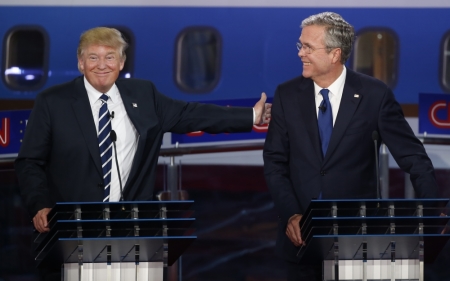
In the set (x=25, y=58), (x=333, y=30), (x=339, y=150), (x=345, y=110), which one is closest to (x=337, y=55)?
(x=333, y=30)

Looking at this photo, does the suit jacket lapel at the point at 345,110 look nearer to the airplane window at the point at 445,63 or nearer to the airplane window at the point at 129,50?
the airplane window at the point at 445,63

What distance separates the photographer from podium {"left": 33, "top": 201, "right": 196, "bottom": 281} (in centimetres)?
289

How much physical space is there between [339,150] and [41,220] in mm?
1187

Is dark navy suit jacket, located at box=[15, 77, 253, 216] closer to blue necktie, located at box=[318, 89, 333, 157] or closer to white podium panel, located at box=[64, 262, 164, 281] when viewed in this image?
white podium panel, located at box=[64, 262, 164, 281]

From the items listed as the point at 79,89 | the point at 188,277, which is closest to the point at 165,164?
the point at 188,277

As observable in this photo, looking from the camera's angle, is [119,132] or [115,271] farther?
[119,132]

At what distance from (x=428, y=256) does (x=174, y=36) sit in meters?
4.07

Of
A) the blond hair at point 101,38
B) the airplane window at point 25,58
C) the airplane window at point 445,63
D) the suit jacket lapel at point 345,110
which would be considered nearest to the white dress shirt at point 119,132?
the blond hair at point 101,38

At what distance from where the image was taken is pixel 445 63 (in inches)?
264

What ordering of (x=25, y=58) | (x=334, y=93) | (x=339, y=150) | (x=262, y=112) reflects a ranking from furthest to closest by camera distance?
(x=25, y=58) < (x=262, y=112) < (x=334, y=93) < (x=339, y=150)

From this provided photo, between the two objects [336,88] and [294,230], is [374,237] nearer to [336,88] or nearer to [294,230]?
[294,230]

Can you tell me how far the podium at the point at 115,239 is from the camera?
9.48 feet

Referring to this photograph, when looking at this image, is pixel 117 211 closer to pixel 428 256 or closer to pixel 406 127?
pixel 428 256

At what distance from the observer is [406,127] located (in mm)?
3656
